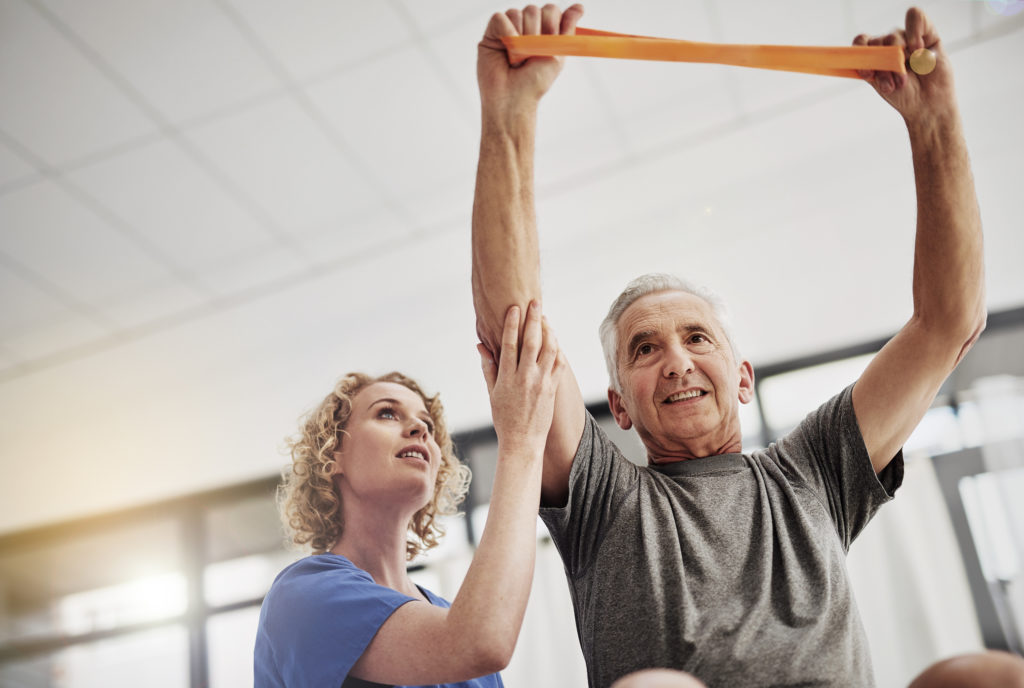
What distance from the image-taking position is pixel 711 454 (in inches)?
46.6

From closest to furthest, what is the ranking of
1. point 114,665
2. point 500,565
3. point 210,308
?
point 500,565 < point 210,308 < point 114,665

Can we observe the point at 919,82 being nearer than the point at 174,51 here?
Yes

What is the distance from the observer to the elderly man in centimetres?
95

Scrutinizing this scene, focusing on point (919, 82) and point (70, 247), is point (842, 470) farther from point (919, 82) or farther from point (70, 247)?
point (70, 247)

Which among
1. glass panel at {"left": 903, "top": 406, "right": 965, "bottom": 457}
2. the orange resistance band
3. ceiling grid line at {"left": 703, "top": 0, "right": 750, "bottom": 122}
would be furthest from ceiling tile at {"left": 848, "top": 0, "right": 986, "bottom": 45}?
the orange resistance band

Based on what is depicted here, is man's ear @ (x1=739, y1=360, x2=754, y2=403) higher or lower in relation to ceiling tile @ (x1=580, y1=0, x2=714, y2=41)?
lower

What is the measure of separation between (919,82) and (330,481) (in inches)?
42.7

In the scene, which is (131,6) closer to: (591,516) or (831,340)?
(591,516)

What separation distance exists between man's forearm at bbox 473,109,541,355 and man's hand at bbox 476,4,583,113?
56 mm

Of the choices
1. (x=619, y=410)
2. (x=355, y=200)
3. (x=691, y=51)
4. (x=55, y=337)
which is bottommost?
(x=619, y=410)

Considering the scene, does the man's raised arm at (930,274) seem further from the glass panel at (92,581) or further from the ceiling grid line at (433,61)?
the glass panel at (92,581)

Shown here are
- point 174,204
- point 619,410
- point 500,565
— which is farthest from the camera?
point 174,204

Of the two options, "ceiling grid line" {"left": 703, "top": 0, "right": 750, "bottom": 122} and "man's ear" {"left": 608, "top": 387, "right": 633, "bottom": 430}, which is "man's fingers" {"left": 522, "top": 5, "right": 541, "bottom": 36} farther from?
"ceiling grid line" {"left": 703, "top": 0, "right": 750, "bottom": 122}

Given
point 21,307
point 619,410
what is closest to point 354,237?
point 21,307
